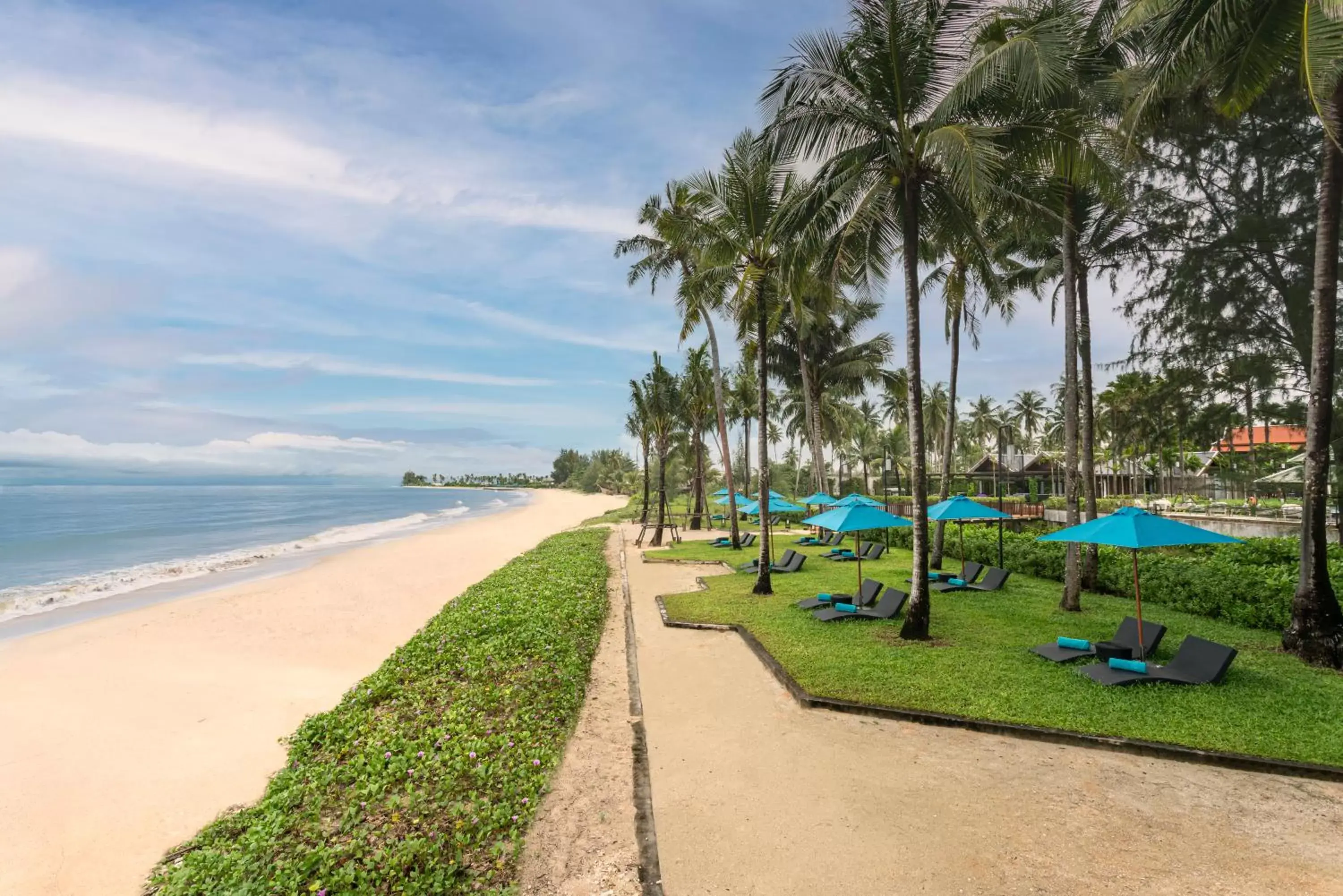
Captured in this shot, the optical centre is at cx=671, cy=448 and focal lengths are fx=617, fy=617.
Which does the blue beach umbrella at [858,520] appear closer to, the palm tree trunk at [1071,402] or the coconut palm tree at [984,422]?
the palm tree trunk at [1071,402]

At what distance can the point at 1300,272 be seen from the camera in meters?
12.1

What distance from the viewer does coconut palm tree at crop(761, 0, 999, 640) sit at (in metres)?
8.94

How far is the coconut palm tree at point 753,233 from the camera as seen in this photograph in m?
12.8

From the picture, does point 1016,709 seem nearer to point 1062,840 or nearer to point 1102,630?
point 1062,840

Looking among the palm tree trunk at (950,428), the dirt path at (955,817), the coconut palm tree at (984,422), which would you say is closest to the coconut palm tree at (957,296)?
the palm tree trunk at (950,428)

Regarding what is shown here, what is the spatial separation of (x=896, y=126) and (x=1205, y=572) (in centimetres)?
987

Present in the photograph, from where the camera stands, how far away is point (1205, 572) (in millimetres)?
11414

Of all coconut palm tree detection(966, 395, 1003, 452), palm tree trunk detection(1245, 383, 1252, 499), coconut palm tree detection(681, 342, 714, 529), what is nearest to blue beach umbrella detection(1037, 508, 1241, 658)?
palm tree trunk detection(1245, 383, 1252, 499)

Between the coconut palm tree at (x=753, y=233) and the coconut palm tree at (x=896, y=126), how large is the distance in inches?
68.8

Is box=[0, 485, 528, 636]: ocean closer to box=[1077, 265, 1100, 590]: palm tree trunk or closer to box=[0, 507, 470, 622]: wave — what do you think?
box=[0, 507, 470, 622]: wave

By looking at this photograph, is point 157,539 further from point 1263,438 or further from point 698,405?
point 1263,438

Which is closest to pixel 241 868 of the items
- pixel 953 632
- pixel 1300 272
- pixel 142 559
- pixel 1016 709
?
pixel 1016 709

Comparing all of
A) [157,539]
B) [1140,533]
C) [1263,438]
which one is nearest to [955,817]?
[1140,533]

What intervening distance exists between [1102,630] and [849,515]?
4.42 m
